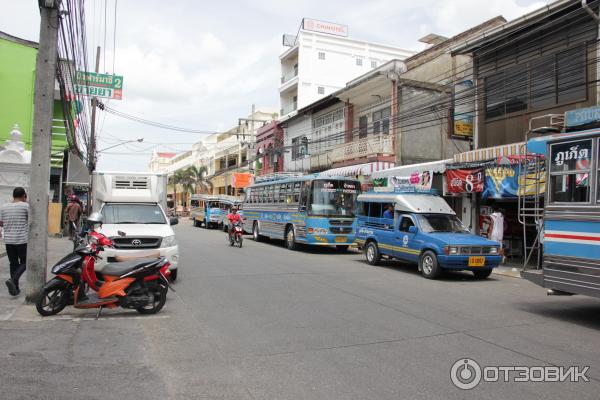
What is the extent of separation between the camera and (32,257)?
7.81 m

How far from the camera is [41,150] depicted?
797cm

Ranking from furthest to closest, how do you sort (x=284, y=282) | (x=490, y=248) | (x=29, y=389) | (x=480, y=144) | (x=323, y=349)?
(x=480, y=144) < (x=490, y=248) < (x=284, y=282) < (x=323, y=349) < (x=29, y=389)

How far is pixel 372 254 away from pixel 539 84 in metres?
7.92

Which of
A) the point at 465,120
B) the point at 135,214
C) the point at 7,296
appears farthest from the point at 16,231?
the point at 465,120

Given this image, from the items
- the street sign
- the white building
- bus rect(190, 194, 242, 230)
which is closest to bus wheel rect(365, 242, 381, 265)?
the street sign

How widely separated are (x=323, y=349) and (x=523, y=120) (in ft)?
45.2

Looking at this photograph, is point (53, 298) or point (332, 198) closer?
point (53, 298)

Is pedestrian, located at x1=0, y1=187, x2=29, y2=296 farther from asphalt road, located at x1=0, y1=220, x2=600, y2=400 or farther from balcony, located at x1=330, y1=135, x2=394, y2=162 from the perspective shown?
balcony, located at x1=330, y1=135, x2=394, y2=162

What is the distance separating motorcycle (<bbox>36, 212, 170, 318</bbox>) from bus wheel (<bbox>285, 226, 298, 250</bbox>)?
11.9m

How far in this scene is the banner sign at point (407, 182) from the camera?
1848 cm

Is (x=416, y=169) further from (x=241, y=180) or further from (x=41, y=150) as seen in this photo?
(x=241, y=180)

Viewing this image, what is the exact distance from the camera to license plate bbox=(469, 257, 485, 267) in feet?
38.7

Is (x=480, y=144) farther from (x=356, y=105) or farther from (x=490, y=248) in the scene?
(x=356, y=105)

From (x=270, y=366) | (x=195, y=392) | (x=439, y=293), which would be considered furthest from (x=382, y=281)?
Result: (x=195, y=392)
